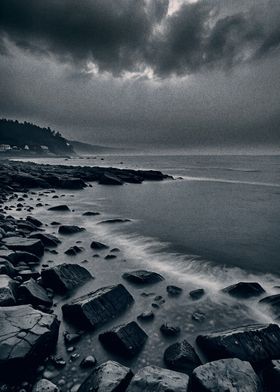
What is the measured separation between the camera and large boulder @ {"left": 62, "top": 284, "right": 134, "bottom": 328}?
3523mm

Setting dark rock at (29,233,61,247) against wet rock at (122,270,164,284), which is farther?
dark rock at (29,233,61,247)

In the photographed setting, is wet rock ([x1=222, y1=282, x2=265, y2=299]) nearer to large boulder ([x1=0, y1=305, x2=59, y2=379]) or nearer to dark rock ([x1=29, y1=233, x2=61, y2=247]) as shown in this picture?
large boulder ([x1=0, y1=305, x2=59, y2=379])

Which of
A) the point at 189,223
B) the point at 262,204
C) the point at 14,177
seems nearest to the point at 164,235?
the point at 189,223

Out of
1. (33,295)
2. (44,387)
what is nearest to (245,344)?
(44,387)

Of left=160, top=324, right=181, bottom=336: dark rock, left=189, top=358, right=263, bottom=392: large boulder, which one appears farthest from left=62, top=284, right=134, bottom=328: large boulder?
left=189, top=358, right=263, bottom=392: large boulder

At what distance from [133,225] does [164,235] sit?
169 cm

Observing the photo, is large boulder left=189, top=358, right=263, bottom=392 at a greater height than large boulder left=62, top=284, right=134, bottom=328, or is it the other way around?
large boulder left=189, top=358, right=263, bottom=392

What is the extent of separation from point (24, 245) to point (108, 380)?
4.16 m

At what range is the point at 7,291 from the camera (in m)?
3.53

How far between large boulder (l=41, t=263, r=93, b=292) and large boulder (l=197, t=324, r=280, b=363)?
2475 millimetres

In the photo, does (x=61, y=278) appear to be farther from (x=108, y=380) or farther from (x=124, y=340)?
(x=108, y=380)

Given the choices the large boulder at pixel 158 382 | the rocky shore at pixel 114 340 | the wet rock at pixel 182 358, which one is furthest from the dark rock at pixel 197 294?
the large boulder at pixel 158 382

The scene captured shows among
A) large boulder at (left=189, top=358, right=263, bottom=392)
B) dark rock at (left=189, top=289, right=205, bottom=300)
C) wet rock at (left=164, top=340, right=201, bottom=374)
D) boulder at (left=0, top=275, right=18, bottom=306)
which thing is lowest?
dark rock at (left=189, top=289, right=205, bottom=300)

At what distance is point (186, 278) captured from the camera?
554 cm
